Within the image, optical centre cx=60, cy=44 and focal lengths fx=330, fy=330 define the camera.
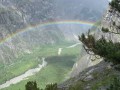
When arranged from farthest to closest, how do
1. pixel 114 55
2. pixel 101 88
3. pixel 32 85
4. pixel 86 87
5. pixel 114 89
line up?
pixel 86 87
pixel 101 88
pixel 114 55
pixel 32 85
pixel 114 89

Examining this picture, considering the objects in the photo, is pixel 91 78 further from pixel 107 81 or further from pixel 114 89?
pixel 114 89

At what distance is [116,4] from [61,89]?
51.4ft

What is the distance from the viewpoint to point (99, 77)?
4969cm

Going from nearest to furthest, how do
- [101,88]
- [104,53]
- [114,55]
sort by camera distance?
[114,55]
[104,53]
[101,88]

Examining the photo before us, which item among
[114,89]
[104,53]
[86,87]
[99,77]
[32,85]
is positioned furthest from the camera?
[99,77]

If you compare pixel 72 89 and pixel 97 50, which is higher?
pixel 97 50

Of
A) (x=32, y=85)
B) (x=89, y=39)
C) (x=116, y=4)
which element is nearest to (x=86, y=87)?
(x=89, y=39)

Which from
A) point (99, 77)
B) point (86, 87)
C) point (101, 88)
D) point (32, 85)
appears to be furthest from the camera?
point (99, 77)

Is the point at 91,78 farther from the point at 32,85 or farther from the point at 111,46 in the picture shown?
the point at 32,85

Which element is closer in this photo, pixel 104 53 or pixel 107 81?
pixel 104 53

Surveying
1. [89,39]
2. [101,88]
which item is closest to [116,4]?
[89,39]

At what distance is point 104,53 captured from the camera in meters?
35.3

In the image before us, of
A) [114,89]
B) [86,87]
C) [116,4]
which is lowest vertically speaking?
[86,87]

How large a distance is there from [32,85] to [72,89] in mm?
16462
